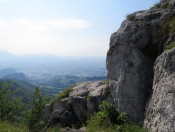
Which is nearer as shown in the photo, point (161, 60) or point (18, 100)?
point (161, 60)

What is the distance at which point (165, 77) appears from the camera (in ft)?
65.6

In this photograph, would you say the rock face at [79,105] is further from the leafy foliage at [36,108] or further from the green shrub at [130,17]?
the leafy foliage at [36,108]

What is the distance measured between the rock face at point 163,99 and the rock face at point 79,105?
7.11 meters

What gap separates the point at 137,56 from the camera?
969 inches

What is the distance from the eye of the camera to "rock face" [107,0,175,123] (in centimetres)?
2366

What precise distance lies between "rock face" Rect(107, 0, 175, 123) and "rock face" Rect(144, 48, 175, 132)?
200 cm

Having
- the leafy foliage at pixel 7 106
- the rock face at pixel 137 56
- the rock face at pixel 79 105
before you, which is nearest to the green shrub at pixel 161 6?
the rock face at pixel 137 56

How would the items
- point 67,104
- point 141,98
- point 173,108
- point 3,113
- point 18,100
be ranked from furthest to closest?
point 18,100, point 3,113, point 67,104, point 141,98, point 173,108

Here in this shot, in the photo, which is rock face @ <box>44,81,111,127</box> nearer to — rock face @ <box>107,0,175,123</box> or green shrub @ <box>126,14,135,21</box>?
rock face @ <box>107,0,175,123</box>

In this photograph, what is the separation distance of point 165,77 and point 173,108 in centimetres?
304

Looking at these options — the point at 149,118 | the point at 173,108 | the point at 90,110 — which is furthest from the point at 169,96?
the point at 90,110

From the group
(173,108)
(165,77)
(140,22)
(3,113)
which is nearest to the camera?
(173,108)

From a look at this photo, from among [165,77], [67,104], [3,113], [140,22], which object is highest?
[140,22]

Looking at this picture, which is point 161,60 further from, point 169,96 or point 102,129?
point 102,129
